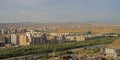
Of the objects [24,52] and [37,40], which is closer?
[24,52]

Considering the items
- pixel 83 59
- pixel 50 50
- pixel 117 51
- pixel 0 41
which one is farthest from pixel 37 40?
pixel 83 59

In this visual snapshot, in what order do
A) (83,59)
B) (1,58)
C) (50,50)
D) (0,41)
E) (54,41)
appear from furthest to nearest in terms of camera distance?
(54,41)
(0,41)
(50,50)
(1,58)
(83,59)

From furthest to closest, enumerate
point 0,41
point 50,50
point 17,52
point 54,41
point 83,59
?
point 54,41 < point 0,41 < point 50,50 < point 17,52 < point 83,59

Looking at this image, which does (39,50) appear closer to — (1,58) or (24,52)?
(24,52)

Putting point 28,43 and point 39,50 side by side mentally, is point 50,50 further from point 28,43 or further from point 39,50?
point 28,43

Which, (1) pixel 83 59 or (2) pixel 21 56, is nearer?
(1) pixel 83 59

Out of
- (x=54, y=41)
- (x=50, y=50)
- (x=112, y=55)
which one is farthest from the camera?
(x=54, y=41)

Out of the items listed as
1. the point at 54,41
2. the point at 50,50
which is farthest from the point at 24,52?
the point at 54,41

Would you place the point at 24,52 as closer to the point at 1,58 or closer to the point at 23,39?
the point at 1,58
